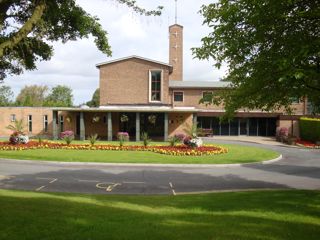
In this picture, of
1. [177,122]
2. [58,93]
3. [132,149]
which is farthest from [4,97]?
[132,149]

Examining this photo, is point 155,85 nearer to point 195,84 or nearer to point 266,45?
point 195,84

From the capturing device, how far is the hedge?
3744 cm

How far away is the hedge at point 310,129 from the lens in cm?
3744

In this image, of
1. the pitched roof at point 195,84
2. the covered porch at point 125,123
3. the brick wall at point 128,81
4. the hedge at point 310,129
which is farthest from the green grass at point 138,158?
the pitched roof at point 195,84

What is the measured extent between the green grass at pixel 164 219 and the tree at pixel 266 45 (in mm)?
3093

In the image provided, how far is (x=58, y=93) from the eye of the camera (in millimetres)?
113938

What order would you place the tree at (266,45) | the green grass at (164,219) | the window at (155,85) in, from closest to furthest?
the green grass at (164,219) → the tree at (266,45) → the window at (155,85)

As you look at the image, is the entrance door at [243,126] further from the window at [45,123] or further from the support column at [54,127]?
the window at [45,123]

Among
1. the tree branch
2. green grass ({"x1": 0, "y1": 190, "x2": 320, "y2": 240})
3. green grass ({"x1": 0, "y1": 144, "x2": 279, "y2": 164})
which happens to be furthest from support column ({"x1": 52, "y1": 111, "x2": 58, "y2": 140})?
the tree branch

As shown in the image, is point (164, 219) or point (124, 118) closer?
point (164, 219)

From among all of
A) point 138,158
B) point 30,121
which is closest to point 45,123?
point 30,121

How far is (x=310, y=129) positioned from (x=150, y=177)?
27247mm

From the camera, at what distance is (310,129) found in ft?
128

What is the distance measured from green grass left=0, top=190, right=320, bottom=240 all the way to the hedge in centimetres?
2847
